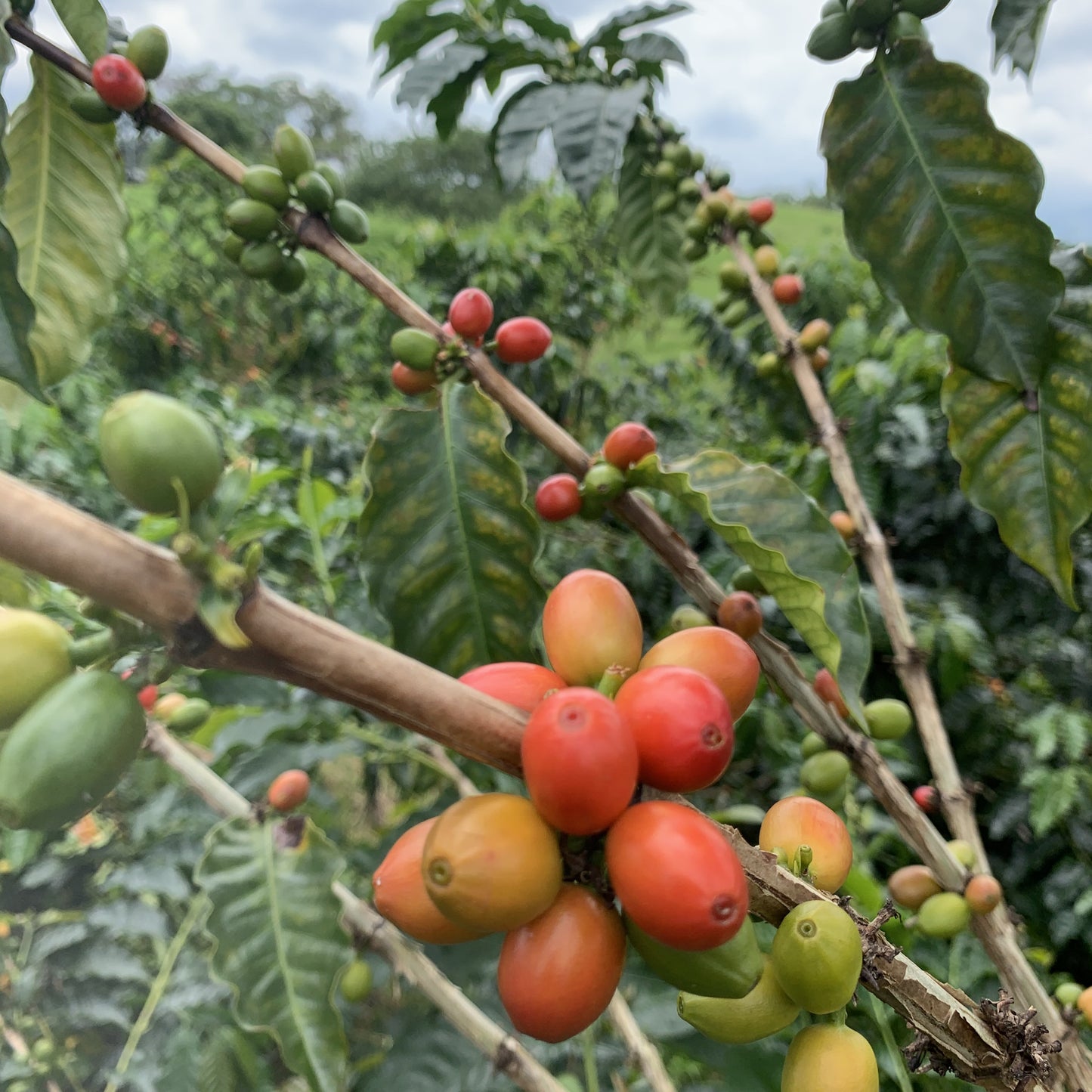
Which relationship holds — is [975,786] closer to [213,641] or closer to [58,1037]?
[213,641]

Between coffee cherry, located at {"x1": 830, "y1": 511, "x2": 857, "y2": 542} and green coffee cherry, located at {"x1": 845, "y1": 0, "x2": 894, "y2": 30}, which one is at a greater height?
green coffee cherry, located at {"x1": 845, "y1": 0, "x2": 894, "y2": 30}

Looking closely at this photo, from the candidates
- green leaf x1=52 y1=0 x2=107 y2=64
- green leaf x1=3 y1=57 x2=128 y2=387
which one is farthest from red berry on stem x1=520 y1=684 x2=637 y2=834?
green leaf x1=52 y1=0 x2=107 y2=64

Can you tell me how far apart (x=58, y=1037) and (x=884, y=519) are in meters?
2.16

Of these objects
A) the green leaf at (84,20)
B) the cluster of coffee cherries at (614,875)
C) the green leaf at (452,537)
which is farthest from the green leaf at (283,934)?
the green leaf at (84,20)

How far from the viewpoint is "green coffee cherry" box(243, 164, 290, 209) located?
32.4 inches

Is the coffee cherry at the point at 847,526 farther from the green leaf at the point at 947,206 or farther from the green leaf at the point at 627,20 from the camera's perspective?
the green leaf at the point at 627,20

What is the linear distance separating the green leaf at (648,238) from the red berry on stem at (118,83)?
1022 mm

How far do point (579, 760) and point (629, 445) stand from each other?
46cm

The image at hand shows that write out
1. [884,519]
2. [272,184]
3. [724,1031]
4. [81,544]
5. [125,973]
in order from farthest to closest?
[884,519] → [125,973] → [272,184] → [724,1031] → [81,544]

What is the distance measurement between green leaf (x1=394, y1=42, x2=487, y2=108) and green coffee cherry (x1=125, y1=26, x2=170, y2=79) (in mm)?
600

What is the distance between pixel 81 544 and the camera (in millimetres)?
307

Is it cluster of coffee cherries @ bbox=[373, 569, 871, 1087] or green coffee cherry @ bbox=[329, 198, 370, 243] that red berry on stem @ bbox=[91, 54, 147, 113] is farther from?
cluster of coffee cherries @ bbox=[373, 569, 871, 1087]

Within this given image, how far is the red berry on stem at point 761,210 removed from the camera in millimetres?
1277

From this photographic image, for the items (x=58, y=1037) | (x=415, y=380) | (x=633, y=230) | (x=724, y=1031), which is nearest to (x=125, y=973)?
(x=58, y=1037)
